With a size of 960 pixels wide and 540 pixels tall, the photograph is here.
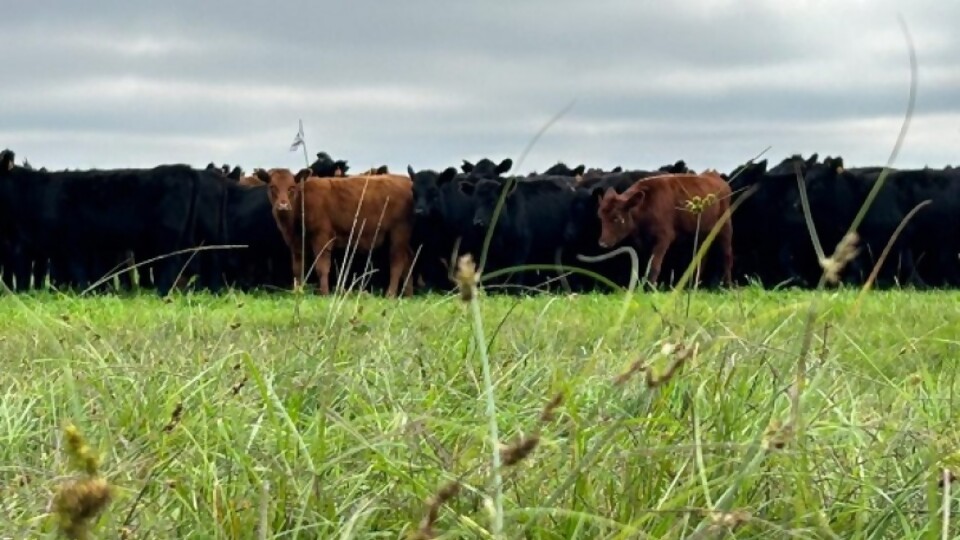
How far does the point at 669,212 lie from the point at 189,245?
19.1ft

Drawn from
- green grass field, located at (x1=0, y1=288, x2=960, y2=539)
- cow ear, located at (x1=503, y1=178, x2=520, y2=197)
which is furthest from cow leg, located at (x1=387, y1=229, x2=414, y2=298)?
green grass field, located at (x1=0, y1=288, x2=960, y2=539)

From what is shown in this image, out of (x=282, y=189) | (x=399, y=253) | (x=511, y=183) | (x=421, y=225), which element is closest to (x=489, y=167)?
(x=421, y=225)

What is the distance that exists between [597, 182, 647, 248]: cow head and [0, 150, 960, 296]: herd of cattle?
0.02m

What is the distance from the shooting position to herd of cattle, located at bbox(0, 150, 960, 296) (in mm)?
17281

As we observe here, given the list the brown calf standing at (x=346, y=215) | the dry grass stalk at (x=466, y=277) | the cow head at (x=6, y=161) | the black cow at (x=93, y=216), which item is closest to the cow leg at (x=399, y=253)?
the brown calf standing at (x=346, y=215)

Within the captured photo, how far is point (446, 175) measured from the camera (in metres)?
18.1

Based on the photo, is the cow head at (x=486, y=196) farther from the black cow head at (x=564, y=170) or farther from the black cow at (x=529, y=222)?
the black cow head at (x=564, y=170)

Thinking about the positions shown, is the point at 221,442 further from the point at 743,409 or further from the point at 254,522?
the point at 743,409

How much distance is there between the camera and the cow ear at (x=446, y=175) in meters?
18.0

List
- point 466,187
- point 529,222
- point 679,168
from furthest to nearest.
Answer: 1. point 679,168
2. point 529,222
3. point 466,187

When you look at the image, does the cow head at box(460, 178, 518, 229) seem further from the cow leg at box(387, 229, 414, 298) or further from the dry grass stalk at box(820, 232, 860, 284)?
the dry grass stalk at box(820, 232, 860, 284)

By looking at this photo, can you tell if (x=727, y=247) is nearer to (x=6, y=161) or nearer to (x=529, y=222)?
(x=529, y=222)

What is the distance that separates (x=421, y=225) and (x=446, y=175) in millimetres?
792

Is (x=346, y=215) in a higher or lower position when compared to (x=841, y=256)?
lower
